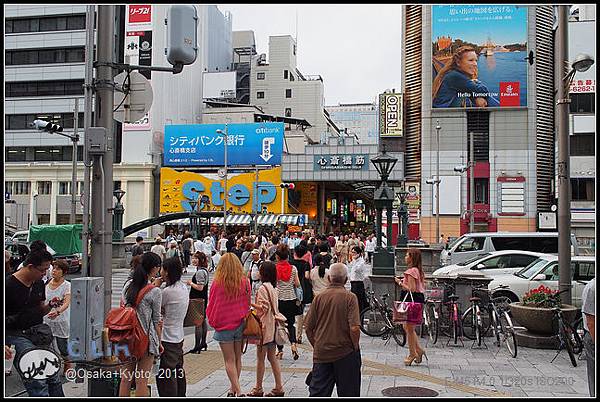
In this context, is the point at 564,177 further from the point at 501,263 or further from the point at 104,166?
the point at 104,166

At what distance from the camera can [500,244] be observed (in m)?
25.7

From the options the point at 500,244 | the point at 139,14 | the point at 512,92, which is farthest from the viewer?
the point at 139,14

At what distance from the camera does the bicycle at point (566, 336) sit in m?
9.55

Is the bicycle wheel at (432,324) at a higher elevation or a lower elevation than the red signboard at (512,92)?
lower

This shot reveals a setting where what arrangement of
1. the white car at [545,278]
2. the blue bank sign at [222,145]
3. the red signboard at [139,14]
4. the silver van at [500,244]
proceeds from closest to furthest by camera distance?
the white car at [545,278] → the silver van at [500,244] → the blue bank sign at [222,145] → the red signboard at [139,14]

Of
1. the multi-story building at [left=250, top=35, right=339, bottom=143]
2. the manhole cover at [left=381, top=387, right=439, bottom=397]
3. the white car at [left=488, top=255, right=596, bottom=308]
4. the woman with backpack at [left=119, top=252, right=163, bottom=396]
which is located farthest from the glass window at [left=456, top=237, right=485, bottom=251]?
the multi-story building at [left=250, top=35, right=339, bottom=143]

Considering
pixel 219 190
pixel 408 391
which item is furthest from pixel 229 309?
pixel 219 190

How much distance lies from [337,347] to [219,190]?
5314 centimetres

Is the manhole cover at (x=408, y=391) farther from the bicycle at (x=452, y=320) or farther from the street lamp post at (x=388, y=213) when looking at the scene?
the street lamp post at (x=388, y=213)

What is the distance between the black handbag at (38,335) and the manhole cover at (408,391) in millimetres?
4030

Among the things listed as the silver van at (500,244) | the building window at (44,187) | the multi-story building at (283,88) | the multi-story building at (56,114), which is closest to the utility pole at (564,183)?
the silver van at (500,244)

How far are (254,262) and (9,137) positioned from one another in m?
58.1

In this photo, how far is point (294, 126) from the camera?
74875mm

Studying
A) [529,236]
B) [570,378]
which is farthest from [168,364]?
[529,236]
